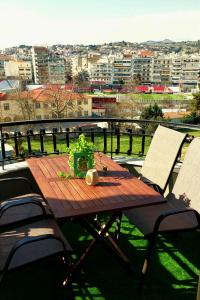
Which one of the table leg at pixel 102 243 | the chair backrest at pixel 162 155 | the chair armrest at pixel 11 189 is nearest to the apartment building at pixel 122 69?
the chair armrest at pixel 11 189

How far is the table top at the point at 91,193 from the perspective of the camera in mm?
2039

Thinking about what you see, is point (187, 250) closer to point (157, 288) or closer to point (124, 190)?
point (157, 288)

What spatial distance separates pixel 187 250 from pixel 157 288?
2.22 feet

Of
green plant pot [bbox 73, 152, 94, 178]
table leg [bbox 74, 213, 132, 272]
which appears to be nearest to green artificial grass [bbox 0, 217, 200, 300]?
table leg [bbox 74, 213, 132, 272]

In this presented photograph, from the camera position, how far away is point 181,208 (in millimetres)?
2652

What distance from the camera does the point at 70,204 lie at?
6.83 ft

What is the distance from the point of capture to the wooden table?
2.04 metres

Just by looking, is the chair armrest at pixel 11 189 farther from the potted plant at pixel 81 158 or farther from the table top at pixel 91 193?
the potted plant at pixel 81 158

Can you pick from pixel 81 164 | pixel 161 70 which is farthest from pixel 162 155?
pixel 161 70

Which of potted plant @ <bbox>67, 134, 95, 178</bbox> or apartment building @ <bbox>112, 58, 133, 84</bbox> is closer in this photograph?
potted plant @ <bbox>67, 134, 95, 178</bbox>

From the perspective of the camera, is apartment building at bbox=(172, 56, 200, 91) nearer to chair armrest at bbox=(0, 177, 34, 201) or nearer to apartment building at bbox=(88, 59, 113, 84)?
apartment building at bbox=(88, 59, 113, 84)

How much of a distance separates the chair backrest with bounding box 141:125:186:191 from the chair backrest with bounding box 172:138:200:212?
0.47 ft

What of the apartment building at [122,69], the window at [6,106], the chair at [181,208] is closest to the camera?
the chair at [181,208]

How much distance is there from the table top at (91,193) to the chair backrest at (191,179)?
1.89 feet
